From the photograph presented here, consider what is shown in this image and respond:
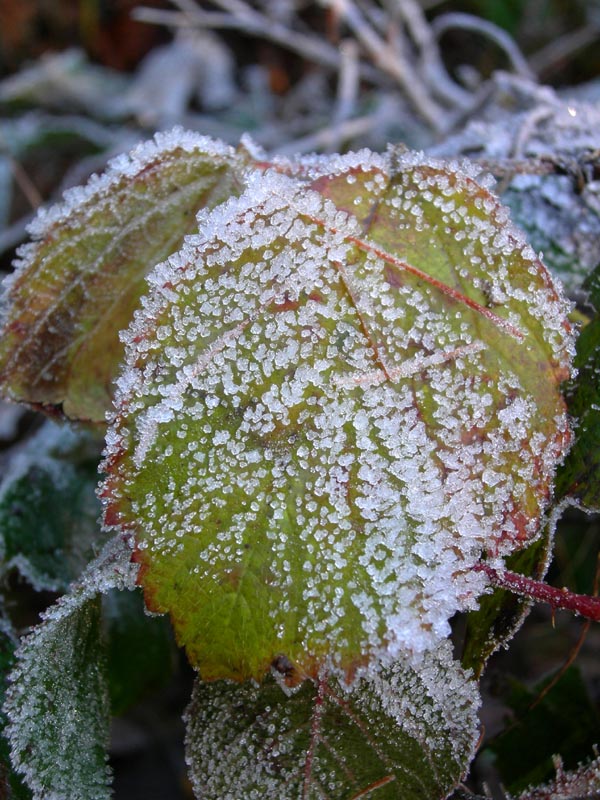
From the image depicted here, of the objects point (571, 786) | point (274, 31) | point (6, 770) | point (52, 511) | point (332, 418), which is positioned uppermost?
point (274, 31)

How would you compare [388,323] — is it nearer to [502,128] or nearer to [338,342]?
[338,342]

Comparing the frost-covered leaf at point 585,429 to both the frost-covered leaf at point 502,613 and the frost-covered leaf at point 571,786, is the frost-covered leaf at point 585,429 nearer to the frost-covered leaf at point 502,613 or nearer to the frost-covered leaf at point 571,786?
the frost-covered leaf at point 502,613

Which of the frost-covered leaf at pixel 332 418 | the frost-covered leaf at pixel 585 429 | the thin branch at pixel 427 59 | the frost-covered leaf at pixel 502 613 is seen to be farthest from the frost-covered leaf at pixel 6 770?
the thin branch at pixel 427 59

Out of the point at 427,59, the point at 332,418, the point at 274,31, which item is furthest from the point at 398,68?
the point at 332,418

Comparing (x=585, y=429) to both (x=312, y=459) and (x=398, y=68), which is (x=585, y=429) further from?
(x=398, y=68)

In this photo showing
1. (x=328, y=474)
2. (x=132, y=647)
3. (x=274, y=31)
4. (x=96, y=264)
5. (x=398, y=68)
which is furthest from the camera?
(x=274, y=31)

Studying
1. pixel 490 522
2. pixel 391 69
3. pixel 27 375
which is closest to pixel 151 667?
pixel 27 375
